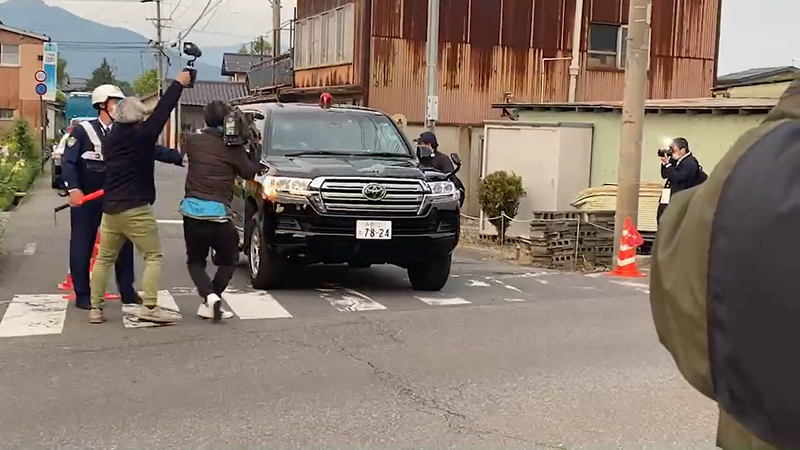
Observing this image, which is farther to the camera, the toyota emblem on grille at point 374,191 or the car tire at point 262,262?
the car tire at point 262,262

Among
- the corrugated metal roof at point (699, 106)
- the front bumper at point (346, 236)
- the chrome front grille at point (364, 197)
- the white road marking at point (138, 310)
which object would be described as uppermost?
the corrugated metal roof at point (699, 106)

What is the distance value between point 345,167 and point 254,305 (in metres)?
1.64

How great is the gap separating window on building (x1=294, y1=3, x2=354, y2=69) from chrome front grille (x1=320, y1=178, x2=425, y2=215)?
49.8 ft

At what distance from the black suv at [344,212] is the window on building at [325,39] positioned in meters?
14.4

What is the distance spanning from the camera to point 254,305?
8.58 m

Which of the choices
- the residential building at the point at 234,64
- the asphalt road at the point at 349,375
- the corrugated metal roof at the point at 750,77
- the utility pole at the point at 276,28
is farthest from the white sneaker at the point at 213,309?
the residential building at the point at 234,64

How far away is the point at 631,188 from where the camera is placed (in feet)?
39.1

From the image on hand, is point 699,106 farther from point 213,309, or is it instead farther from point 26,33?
point 26,33

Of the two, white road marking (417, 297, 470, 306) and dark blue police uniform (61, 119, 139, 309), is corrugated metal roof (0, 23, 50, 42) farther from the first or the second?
white road marking (417, 297, 470, 306)

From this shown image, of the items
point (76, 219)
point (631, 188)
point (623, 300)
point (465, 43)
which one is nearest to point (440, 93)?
point (465, 43)

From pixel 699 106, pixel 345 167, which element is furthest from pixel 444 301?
pixel 699 106

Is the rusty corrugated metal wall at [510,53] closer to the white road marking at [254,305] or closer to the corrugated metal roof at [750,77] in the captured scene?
the corrugated metal roof at [750,77]

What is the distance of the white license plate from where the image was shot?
8703 millimetres

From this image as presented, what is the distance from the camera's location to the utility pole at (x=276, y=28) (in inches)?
1305
